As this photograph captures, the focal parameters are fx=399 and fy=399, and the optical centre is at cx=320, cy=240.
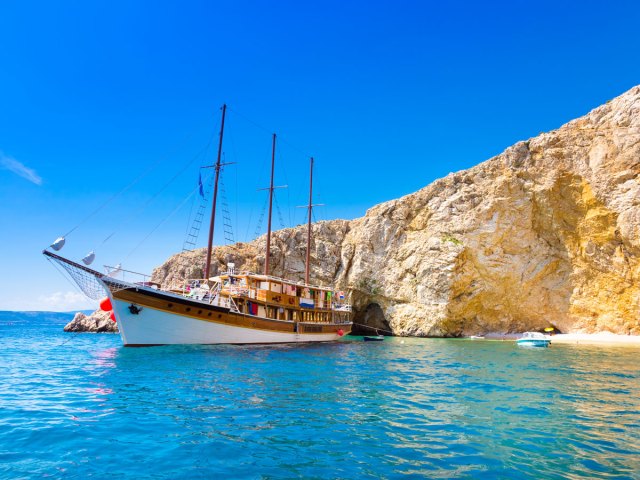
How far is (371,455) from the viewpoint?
778 centimetres

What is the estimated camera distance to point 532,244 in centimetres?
5303

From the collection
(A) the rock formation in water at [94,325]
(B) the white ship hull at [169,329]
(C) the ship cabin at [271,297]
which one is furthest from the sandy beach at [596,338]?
(A) the rock formation in water at [94,325]

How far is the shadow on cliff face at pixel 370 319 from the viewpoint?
6506 cm

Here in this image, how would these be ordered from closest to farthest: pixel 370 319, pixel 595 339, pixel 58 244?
1. pixel 58 244
2. pixel 595 339
3. pixel 370 319

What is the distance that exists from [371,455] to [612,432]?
6.25 m

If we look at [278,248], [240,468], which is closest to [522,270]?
[278,248]

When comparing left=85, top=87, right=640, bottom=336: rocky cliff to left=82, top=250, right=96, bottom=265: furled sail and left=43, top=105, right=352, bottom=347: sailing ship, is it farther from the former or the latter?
left=82, top=250, right=96, bottom=265: furled sail

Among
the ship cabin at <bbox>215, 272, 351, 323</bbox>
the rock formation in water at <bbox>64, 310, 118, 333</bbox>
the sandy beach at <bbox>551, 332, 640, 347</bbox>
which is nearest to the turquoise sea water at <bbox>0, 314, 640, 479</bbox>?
the ship cabin at <bbox>215, 272, 351, 323</bbox>

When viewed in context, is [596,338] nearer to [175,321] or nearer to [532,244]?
[532,244]

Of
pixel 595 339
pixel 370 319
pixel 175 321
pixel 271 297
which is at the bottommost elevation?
pixel 595 339

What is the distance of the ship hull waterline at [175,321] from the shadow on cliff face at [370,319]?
109 feet

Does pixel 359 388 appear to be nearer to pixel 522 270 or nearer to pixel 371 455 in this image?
pixel 371 455

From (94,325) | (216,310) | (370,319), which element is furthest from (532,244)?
(94,325)

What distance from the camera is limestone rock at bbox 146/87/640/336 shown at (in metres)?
48.6
